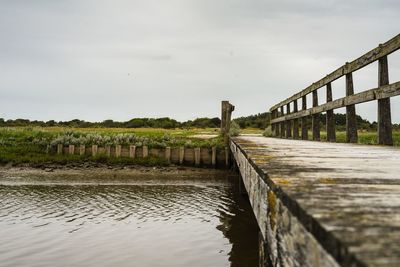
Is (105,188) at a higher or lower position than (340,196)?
lower

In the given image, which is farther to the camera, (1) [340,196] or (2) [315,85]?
(2) [315,85]

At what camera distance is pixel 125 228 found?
6.04 metres

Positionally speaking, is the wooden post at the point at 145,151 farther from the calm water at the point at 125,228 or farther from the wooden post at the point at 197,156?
the calm water at the point at 125,228

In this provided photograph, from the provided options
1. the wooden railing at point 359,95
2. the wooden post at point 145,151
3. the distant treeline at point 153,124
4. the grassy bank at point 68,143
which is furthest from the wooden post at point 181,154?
the distant treeline at point 153,124

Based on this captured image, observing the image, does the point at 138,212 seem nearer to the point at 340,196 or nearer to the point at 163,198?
the point at 163,198

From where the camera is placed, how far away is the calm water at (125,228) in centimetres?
474

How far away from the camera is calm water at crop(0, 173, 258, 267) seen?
187 inches

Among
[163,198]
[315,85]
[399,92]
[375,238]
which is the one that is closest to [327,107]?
[315,85]

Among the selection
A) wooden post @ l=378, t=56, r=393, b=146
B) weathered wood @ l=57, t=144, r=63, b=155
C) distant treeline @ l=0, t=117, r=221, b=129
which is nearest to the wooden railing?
wooden post @ l=378, t=56, r=393, b=146

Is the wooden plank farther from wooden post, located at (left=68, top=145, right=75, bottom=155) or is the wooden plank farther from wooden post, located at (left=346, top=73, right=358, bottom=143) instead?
wooden post, located at (left=68, top=145, right=75, bottom=155)

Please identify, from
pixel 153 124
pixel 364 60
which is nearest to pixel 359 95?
pixel 364 60

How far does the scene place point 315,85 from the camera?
9.29 metres

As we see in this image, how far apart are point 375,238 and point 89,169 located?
14059 millimetres

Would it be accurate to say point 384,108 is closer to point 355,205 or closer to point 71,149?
point 355,205
